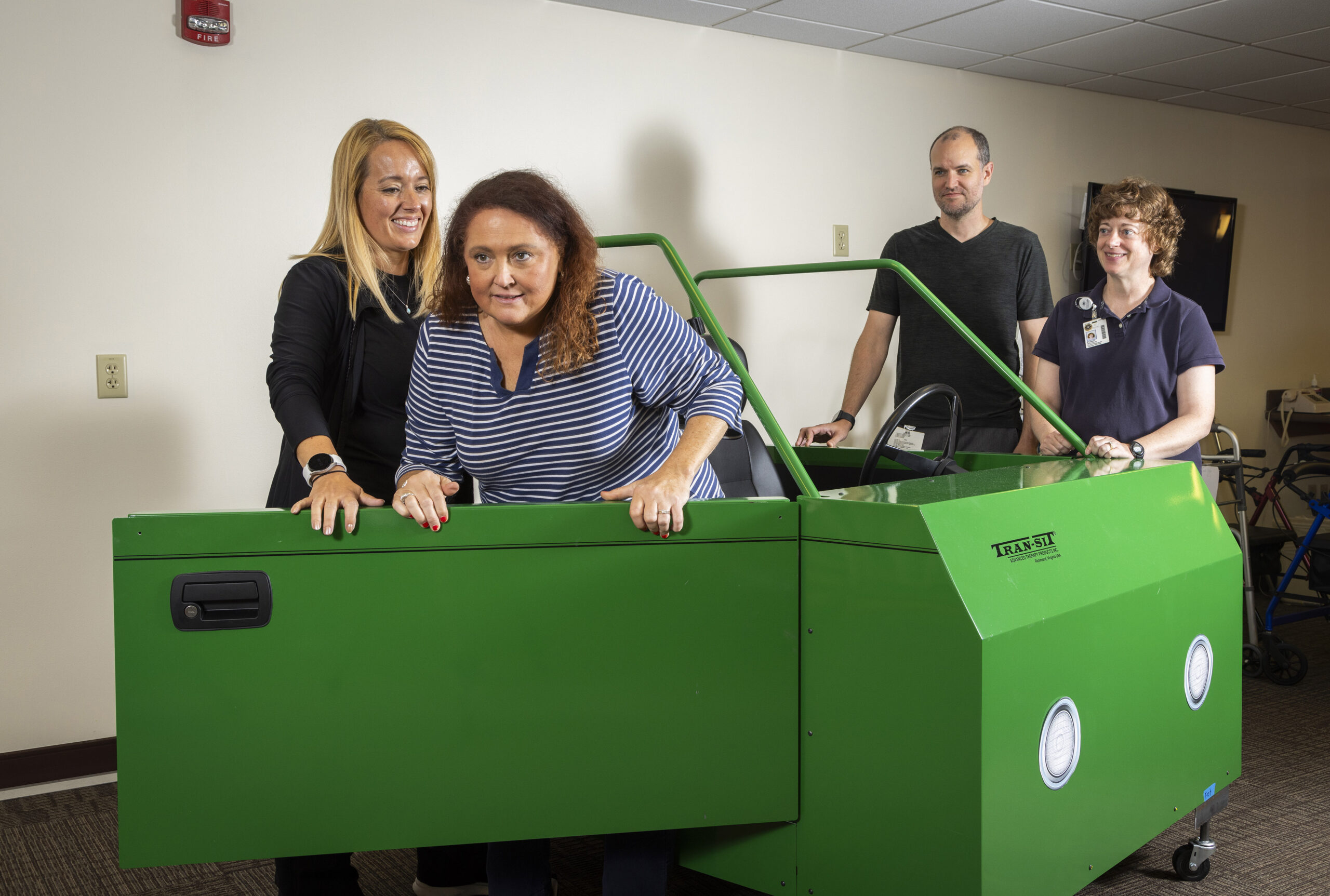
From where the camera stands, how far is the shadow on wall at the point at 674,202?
12.3 ft

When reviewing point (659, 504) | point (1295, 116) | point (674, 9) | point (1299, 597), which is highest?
point (1295, 116)

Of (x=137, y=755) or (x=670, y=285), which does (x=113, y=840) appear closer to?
(x=137, y=755)

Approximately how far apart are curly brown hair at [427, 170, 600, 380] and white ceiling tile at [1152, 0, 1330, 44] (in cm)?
318

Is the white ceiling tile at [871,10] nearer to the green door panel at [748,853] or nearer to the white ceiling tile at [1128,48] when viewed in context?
the white ceiling tile at [1128,48]

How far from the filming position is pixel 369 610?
4.54 feet

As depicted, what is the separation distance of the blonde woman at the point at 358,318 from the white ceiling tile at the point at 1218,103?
14.5 ft

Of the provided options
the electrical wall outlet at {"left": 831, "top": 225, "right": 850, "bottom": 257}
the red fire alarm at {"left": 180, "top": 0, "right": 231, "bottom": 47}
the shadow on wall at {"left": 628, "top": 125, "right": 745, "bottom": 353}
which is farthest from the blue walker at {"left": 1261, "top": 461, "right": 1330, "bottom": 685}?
the red fire alarm at {"left": 180, "top": 0, "right": 231, "bottom": 47}

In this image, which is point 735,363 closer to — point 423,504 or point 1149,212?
point 423,504

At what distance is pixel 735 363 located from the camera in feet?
5.61

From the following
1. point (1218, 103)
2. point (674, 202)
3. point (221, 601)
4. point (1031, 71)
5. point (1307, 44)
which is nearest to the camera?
point (221, 601)

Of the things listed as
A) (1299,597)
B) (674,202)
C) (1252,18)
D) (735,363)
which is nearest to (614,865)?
(735,363)

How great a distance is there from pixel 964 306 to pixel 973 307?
28 millimetres

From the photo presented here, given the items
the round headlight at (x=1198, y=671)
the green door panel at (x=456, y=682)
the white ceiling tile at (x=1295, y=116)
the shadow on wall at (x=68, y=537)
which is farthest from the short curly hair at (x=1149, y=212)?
the white ceiling tile at (x=1295, y=116)

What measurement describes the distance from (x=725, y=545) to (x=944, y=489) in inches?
14.5
